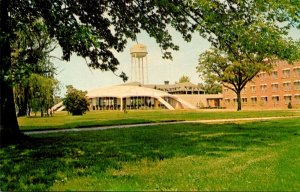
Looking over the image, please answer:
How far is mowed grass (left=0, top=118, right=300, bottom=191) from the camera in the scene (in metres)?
8.23

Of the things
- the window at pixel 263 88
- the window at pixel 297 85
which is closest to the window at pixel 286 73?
the window at pixel 297 85

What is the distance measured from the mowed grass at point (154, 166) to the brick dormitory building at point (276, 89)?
219 feet

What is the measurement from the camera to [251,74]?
62.7 m

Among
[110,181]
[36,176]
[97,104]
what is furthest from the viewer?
[97,104]

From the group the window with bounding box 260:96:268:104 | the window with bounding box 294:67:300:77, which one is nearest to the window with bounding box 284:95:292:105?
the window with bounding box 294:67:300:77

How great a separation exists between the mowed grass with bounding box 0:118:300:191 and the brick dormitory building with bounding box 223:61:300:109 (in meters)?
66.7

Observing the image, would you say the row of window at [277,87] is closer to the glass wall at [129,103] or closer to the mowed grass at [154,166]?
the glass wall at [129,103]

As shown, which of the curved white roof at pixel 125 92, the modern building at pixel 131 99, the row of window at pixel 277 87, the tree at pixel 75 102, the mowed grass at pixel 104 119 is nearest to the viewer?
the mowed grass at pixel 104 119

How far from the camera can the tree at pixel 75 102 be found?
50000 millimetres

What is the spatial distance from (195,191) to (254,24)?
9010 mm

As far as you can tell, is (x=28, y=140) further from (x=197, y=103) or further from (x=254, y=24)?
(x=197, y=103)

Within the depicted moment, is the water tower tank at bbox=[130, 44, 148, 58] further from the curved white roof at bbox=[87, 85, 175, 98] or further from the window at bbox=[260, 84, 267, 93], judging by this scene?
the window at bbox=[260, 84, 267, 93]

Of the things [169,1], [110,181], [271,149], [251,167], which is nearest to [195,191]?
[110,181]

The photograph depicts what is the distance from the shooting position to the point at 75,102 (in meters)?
50.0
